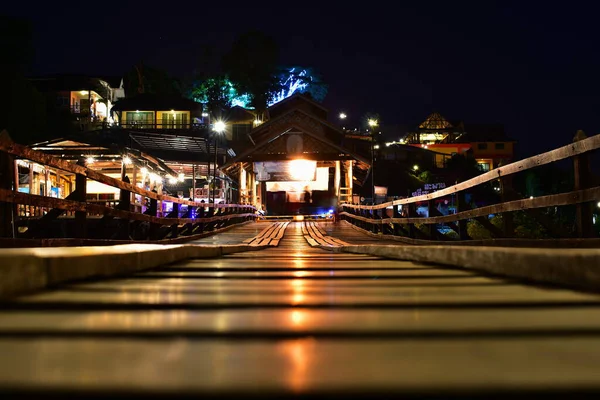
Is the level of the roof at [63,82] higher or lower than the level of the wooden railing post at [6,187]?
higher

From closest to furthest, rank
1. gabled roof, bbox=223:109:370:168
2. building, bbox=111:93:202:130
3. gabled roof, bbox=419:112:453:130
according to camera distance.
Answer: gabled roof, bbox=223:109:370:168
building, bbox=111:93:202:130
gabled roof, bbox=419:112:453:130

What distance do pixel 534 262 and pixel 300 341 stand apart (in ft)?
6.69

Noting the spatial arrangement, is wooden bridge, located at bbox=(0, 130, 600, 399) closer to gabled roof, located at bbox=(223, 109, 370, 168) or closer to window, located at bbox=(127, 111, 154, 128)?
gabled roof, located at bbox=(223, 109, 370, 168)

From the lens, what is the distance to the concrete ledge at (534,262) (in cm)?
265

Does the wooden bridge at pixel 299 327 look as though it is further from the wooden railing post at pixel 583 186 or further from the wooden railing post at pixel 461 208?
the wooden railing post at pixel 461 208

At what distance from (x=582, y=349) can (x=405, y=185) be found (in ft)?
175

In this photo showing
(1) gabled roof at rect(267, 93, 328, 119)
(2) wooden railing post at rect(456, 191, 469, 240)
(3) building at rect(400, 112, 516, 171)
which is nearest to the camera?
(2) wooden railing post at rect(456, 191, 469, 240)

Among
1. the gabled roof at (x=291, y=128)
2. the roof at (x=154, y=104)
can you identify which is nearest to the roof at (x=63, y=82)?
the roof at (x=154, y=104)

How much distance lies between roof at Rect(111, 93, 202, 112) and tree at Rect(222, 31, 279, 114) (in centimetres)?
1427

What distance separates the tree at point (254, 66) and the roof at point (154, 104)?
14266mm

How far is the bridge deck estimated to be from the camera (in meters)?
1.38

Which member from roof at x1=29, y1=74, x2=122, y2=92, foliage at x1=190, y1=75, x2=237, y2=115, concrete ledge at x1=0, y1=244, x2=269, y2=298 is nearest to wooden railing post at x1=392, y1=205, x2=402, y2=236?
concrete ledge at x1=0, y1=244, x2=269, y2=298

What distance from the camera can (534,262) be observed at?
301cm

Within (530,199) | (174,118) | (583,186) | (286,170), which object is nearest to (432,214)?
(530,199)
